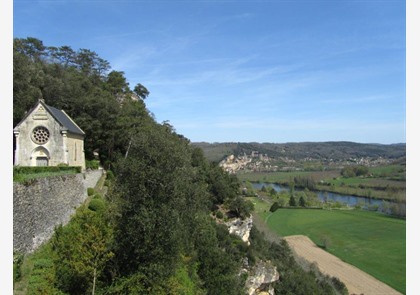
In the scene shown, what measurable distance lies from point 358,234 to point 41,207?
246ft

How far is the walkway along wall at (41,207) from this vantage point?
13.8 metres

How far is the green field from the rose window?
48880 millimetres

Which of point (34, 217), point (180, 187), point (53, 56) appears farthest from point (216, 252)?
point (53, 56)

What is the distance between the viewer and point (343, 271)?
180ft

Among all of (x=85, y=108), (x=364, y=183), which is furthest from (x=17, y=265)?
(x=364, y=183)

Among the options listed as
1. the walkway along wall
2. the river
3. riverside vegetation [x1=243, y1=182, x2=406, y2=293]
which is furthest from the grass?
→ the walkway along wall

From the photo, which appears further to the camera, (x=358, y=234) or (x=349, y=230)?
(x=349, y=230)

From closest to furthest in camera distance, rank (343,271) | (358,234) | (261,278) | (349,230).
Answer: (261,278) < (343,271) < (358,234) < (349,230)

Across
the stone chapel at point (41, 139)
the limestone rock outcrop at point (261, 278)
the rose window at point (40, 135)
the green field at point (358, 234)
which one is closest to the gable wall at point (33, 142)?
the stone chapel at point (41, 139)

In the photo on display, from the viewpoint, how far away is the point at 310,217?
9394cm

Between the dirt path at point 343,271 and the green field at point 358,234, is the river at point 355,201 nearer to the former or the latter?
the green field at point 358,234

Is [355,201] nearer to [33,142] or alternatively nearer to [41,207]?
[33,142]

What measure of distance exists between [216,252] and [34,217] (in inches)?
574
